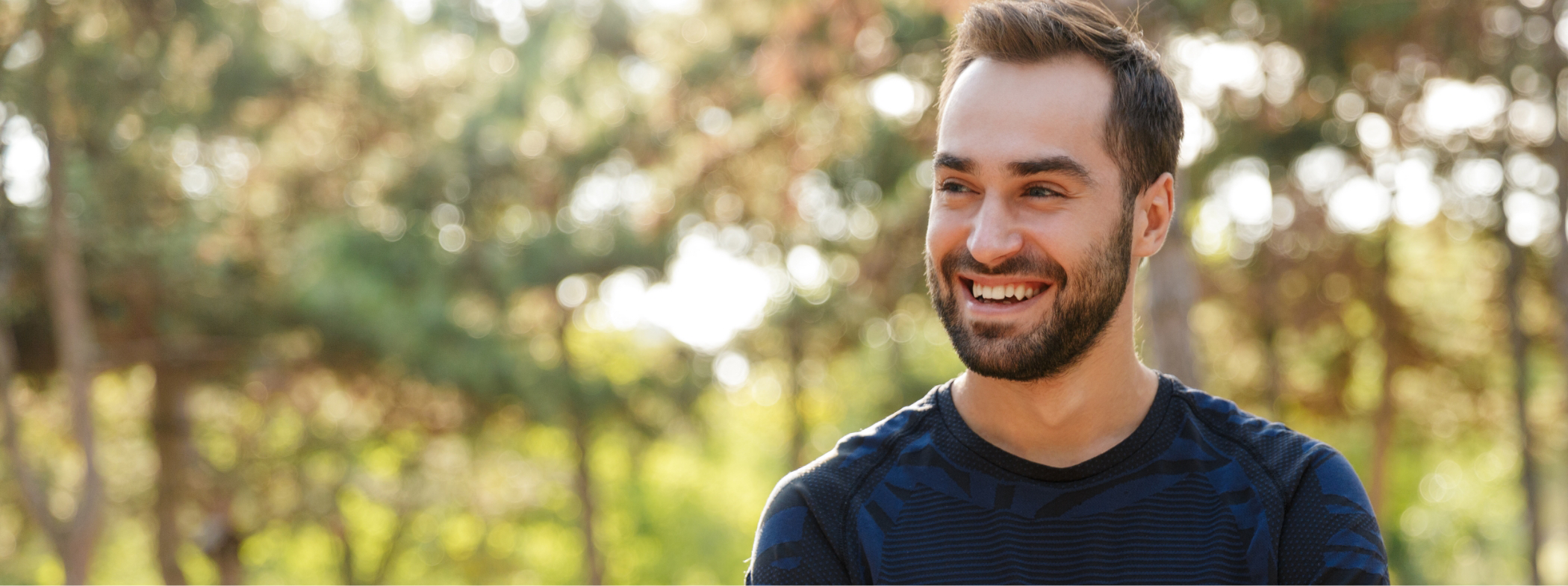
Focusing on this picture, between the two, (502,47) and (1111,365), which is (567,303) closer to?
(502,47)

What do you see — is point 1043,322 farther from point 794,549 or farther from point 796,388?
point 796,388

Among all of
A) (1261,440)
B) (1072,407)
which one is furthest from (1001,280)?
(1261,440)

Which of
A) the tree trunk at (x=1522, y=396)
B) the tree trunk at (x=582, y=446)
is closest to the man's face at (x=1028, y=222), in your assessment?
the tree trunk at (x=1522, y=396)

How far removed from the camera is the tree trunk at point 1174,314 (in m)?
6.23

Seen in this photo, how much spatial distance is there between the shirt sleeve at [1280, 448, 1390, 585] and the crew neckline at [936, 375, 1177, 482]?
244 millimetres

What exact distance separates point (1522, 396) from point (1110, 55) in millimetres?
14136

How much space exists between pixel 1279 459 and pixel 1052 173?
59 cm

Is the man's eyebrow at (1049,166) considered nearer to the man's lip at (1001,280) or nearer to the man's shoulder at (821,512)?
the man's lip at (1001,280)

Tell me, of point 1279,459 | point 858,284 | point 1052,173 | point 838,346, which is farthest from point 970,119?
point 838,346

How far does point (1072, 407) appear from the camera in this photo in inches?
73.5

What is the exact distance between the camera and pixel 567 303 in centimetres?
1936

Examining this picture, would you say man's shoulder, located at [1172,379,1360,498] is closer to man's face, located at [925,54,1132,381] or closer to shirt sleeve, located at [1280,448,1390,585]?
shirt sleeve, located at [1280,448,1390,585]

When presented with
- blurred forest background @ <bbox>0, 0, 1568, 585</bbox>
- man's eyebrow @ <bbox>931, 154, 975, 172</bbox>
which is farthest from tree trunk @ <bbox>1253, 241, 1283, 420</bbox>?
man's eyebrow @ <bbox>931, 154, 975, 172</bbox>

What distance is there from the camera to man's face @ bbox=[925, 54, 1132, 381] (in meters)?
1.77
